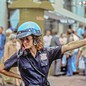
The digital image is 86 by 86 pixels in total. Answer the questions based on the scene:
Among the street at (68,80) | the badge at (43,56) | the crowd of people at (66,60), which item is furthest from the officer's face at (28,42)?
the crowd of people at (66,60)

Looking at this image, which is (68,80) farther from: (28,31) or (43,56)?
(28,31)

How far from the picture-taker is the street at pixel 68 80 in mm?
12891

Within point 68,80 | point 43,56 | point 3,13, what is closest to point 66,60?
point 68,80

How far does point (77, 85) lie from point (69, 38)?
2420 mm

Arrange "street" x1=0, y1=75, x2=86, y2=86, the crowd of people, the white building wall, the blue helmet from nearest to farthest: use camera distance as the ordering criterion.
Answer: the blue helmet
"street" x1=0, y1=75, x2=86, y2=86
the crowd of people
the white building wall

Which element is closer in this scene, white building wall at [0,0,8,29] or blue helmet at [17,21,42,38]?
blue helmet at [17,21,42,38]

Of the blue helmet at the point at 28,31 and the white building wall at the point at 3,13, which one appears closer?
the blue helmet at the point at 28,31

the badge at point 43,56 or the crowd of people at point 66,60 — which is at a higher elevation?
the badge at point 43,56

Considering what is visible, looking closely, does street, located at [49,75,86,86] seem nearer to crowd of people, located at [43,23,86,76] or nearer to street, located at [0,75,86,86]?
street, located at [0,75,86,86]

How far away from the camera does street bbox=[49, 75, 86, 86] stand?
1289 cm

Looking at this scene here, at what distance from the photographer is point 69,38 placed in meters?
14.6

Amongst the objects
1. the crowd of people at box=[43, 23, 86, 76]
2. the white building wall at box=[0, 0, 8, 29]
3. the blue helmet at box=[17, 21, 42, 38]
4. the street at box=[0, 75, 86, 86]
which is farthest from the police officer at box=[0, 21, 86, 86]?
the white building wall at box=[0, 0, 8, 29]

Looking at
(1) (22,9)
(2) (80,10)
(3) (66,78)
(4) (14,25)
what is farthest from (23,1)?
(2) (80,10)

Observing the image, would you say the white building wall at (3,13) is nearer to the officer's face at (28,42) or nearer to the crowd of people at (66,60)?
the crowd of people at (66,60)
